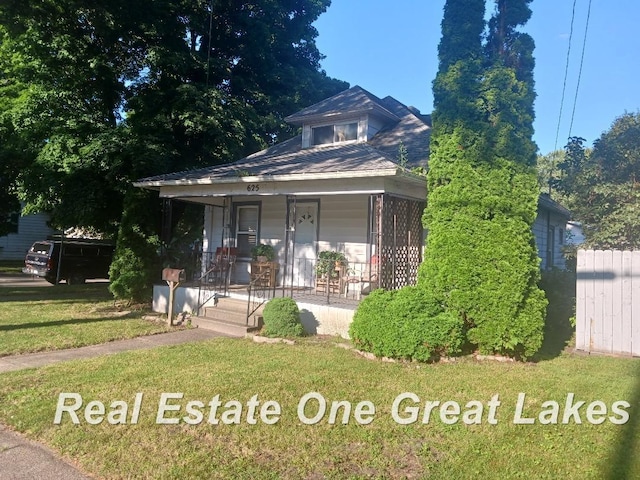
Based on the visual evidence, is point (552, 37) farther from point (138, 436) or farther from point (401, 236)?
point (138, 436)

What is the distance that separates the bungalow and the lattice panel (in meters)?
0.02

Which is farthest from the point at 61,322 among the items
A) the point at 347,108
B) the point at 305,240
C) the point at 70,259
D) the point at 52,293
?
the point at 70,259

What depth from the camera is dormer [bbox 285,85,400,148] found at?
12883 millimetres

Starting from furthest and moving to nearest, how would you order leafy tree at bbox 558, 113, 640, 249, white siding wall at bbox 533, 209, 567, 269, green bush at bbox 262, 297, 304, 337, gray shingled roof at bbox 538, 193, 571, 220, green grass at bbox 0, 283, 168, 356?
white siding wall at bbox 533, 209, 567, 269
gray shingled roof at bbox 538, 193, 571, 220
leafy tree at bbox 558, 113, 640, 249
green bush at bbox 262, 297, 304, 337
green grass at bbox 0, 283, 168, 356

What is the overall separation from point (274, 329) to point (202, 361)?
1.96 metres

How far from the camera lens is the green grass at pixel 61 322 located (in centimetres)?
771

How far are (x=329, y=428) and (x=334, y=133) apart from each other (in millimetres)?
10589

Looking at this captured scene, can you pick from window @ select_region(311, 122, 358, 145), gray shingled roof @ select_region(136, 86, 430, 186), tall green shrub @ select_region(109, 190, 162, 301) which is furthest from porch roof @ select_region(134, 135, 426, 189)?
tall green shrub @ select_region(109, 190, 162, 301)

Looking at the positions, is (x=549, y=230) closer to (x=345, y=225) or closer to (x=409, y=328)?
(x=345, y=225)

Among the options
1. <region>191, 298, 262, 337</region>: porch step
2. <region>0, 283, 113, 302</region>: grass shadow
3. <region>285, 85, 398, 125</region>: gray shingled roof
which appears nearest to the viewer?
<region>191, 298, 262, 337</region>: porch step

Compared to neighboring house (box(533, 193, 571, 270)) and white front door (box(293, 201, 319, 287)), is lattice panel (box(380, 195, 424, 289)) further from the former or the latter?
neighboring house (box(533, 193, 571, 270))

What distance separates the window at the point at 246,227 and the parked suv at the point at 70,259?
8.52 metres

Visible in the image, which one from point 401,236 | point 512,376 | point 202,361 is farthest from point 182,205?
point 512,376

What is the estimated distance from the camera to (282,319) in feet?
27.1
